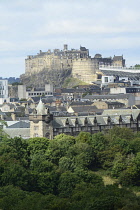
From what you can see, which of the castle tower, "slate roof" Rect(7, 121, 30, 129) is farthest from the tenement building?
"slate roof" Rect(7, 121, 30, 129)

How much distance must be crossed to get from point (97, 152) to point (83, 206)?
A: 2885cm

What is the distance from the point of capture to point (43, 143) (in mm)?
100375

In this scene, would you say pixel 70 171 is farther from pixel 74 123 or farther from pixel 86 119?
pixel 86 119

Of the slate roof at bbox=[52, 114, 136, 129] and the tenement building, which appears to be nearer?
the tenement building

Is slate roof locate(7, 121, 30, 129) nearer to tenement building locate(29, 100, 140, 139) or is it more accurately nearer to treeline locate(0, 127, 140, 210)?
tenement building locate(29, 100, 140, 139)

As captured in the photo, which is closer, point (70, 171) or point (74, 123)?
point (70, 171)

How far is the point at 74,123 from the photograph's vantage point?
115m

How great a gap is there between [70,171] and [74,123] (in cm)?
2371

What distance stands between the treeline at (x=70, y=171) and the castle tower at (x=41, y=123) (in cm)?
347

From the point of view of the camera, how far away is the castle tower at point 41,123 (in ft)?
358

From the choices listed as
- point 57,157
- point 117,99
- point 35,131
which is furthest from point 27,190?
point 117,99

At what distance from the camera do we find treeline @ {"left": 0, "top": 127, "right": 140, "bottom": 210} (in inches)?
2899

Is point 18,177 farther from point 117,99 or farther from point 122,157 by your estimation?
point 117,99

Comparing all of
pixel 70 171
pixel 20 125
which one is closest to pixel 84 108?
pixel 20 125
